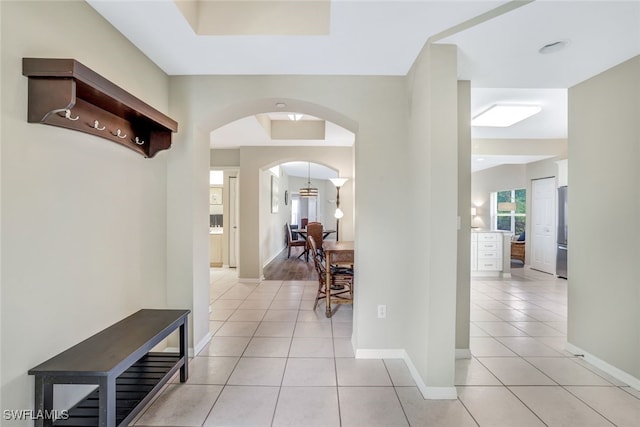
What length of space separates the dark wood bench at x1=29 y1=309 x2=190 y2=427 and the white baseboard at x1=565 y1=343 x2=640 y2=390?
332 cm

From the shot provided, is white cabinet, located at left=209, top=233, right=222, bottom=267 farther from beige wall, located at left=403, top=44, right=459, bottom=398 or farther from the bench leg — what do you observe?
beige wall, located at left=403, top=44, right=459, bottom=398

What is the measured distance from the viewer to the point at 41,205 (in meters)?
1.46

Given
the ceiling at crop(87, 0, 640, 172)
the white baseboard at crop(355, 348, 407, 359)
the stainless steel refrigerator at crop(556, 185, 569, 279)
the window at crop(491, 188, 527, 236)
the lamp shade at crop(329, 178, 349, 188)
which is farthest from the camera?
the window at crop(491, 188, 527, 236)

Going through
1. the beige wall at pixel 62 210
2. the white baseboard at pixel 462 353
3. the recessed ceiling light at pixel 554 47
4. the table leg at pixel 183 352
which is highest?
the recessed ceiling light at pixel 554 47

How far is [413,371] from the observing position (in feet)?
7.50

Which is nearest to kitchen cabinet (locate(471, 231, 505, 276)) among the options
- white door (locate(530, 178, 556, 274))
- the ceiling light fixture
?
white door (locate(530, 178, 556, 274))

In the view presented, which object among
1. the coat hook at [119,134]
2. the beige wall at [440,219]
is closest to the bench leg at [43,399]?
the coat hook at [119,134]

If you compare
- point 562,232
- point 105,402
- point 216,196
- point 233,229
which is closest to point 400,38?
point 105,402

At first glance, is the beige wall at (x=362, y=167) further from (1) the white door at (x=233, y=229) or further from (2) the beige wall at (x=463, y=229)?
(1) the white door at (x=233, y=229)

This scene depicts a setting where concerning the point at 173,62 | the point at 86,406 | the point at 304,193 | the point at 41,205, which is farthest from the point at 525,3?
the point at 304,193

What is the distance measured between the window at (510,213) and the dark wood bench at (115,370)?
27.6 ft

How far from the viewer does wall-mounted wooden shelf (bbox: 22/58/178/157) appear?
1.36 meters

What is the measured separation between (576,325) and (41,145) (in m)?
4.13

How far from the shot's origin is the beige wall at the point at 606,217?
222 cm
